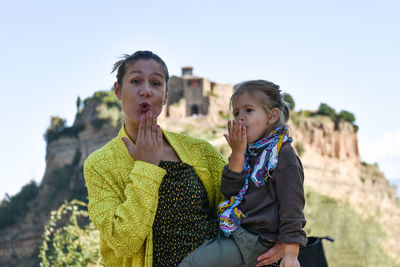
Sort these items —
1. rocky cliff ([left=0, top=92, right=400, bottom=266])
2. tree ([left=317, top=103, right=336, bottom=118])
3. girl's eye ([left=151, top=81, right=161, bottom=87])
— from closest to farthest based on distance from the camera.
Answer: girl's eye ([left=151, top=81, right=161, bottom=87]) → rocky cliff ([left=0, top=92, right=400, bottom=266]) → tree ([left=317, top=103, right=336, bottom=118])

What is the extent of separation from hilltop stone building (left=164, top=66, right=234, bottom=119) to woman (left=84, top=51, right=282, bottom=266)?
40.0 m

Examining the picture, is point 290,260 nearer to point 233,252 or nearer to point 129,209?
point 233,252

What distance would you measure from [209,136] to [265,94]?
33247mm

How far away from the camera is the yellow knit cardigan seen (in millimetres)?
2240

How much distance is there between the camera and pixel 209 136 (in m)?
35.8

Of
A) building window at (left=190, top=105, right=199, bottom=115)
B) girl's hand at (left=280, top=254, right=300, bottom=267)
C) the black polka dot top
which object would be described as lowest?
girl's hand at (left=280, top=254, right=300, bottom=267)

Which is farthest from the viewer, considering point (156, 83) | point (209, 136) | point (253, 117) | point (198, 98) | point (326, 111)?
point (326, 111)

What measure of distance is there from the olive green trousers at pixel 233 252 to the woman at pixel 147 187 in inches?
2.8

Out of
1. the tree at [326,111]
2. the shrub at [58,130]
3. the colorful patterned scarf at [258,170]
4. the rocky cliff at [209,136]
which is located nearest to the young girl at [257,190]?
the colorful patterned scarf at [258,170]

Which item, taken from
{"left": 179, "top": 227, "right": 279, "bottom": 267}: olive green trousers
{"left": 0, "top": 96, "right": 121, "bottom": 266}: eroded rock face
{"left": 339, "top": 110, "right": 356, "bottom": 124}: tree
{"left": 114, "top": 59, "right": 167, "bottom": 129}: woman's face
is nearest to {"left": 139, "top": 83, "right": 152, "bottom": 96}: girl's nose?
{"left": 114, "top": 59, "right": 167, "bottom": 129}: woman's face

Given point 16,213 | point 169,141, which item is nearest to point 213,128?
point 16,213

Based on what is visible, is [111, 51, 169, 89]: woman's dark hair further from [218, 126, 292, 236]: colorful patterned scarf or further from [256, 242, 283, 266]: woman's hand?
[256, 242, 283, 266]: woman's hand

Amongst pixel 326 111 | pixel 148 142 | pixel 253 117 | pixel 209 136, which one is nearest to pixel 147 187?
pixel 148 142

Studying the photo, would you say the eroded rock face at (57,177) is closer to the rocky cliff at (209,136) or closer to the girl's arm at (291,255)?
the rocky cliff at (209,136)
